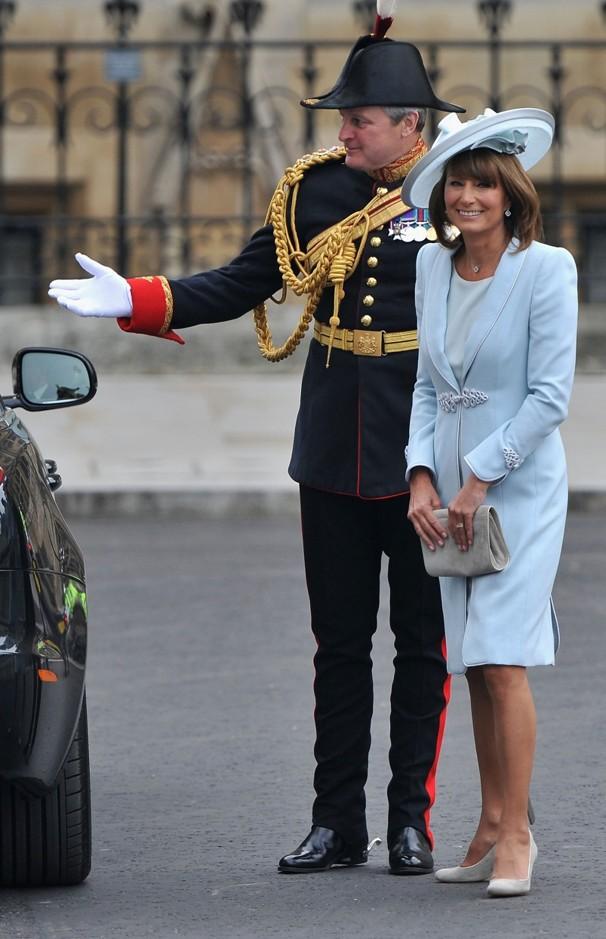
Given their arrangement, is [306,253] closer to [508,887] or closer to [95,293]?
[95,293]

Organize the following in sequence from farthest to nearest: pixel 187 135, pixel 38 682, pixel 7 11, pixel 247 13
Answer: pixel 7 11
pixel 187 135
pixel 247 13
pixel 38 682

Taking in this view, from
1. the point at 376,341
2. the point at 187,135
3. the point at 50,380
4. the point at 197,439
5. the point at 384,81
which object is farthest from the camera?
the point at 187,135

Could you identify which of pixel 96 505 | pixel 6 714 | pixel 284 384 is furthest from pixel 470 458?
pixel 284 384

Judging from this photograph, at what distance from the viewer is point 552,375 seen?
4.87m

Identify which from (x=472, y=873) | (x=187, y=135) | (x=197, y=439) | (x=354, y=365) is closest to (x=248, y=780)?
(x=472, y=873)

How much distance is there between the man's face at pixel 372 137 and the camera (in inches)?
207

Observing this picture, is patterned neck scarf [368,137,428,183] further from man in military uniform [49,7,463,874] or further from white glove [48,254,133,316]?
white glove [48,254,133,316]

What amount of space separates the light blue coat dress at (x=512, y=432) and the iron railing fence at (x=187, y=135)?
11687 millimetres

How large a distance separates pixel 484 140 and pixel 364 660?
1.27m

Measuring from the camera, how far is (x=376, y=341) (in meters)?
5.35

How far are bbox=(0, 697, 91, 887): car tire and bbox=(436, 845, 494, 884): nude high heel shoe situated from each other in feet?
2.65

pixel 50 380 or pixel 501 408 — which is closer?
pixel 501 408

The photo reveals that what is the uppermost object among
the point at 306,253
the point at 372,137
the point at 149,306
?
→ the point at 372,137

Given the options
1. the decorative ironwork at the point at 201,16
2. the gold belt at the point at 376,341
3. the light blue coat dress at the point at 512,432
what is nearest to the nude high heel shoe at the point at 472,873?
the light blue coat dress at the point at 512,432
